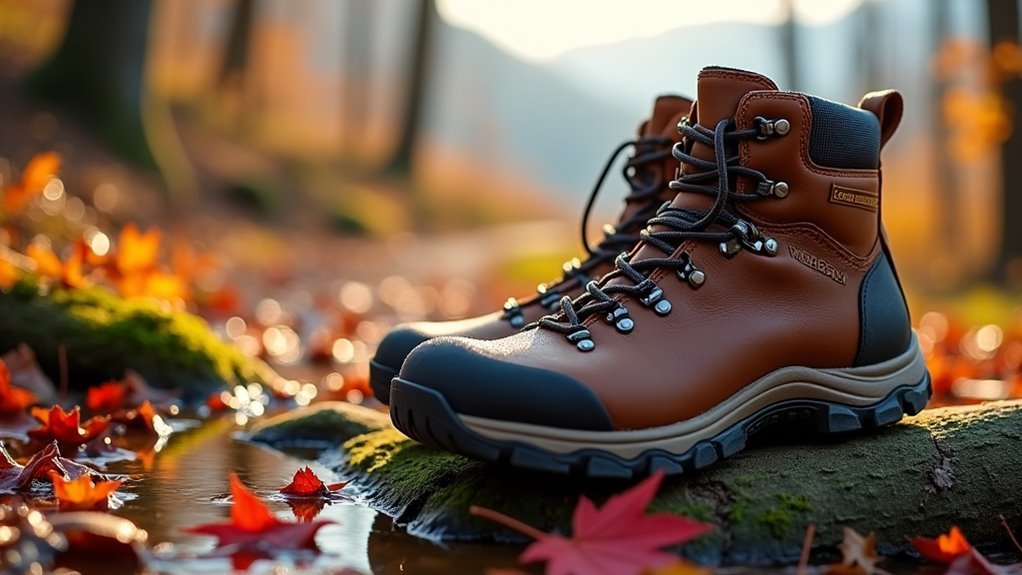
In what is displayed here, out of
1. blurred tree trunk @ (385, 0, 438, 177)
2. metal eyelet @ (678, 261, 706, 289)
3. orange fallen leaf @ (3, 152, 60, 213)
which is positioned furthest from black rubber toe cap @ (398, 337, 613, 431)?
blurred tree trunk @ (385, 0, 438, 177)

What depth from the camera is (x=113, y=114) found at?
1147 cm

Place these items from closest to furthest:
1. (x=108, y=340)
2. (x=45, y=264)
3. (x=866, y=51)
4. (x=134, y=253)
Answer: (x=108, y=340) → (x=45, y=264) → (x=134, y=253) → (x=866, y=51)

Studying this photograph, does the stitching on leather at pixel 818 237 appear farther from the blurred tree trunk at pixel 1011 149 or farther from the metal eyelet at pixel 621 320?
the blurred tree trunk at pixel 1011 149

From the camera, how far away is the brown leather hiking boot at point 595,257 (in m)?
2.82

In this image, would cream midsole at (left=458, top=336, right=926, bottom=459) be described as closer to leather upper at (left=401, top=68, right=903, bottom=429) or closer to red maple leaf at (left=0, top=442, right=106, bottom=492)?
leather upper at (left=401, top=68, right=903, bottom=429)

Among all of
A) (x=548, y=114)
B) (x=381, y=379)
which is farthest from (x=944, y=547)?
(x=548, y=114)

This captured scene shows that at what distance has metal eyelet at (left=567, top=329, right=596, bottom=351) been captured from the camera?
82.0 inches

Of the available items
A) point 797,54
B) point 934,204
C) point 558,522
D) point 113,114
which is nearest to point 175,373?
point 558,522

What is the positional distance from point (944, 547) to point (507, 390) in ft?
2.78

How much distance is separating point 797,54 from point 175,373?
1989 centimetres

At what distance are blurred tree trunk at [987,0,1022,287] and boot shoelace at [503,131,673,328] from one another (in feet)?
28.4

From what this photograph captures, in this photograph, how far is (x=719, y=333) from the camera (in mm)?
2182

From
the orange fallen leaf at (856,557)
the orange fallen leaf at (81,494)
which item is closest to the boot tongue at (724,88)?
the orange fallen leaf at (856,557)

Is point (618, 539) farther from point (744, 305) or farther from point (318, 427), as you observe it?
point (318, 427)
